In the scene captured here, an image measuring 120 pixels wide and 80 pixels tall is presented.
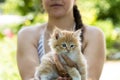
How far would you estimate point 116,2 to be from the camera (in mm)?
17422

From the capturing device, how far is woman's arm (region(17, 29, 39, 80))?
11.8 ft

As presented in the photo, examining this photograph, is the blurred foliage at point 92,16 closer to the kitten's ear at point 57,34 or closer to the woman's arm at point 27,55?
the woman's arm at point 27,55

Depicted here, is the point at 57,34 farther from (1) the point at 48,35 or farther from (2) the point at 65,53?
(1) the point at 48,35

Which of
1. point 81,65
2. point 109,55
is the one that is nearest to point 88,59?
point 81,65

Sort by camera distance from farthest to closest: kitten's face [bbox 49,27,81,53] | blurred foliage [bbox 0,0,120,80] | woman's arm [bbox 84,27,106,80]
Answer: blurred foliage [bbox 0,0,120,80] < woman's arm [bbox 84,27,106,80] < kitten's face [bbox 49,27,81,53]

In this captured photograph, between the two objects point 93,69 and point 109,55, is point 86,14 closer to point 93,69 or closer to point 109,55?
point 109,55

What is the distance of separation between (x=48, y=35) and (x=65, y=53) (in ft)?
3.19

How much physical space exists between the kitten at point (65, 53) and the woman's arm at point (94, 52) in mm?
601

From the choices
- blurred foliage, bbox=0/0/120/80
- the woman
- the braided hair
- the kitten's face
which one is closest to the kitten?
the kitten's face

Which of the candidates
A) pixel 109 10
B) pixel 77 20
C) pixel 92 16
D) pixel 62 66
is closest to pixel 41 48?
pixel 77 20

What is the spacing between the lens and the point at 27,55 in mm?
3680

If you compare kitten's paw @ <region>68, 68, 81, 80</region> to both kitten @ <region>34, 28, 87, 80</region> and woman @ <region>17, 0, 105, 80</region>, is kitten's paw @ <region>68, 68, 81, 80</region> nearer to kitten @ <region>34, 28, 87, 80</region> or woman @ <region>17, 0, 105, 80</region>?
kitten @ <region>34, 28, 87, 80</region>

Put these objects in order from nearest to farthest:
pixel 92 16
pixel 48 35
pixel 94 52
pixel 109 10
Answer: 1. pixel 94 52
2. pixel 48 35
3. pixel 92 16
4. pixel 109 10

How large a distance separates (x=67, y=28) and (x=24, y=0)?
1527 centimetres
